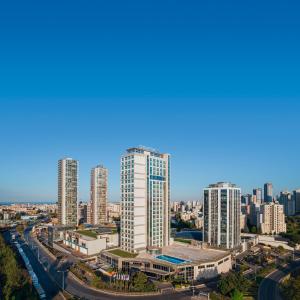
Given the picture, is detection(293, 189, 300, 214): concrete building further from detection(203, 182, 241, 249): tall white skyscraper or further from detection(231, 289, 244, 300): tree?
detection(231, 289, 244, 300): tree

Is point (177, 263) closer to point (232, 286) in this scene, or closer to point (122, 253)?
point (232, 286)

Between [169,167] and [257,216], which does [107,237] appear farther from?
[257,216]

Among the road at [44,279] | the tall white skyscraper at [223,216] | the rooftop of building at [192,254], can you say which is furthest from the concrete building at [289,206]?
the road at [44,279]

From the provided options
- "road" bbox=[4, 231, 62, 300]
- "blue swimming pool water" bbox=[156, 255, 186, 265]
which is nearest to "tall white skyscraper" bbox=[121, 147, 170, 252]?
"blue swimming pool water" bbox=[156, 255, 186, 265]

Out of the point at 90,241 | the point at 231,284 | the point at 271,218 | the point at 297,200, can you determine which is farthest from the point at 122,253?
the point at 297,200

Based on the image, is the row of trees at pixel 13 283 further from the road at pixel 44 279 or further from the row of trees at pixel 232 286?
the row of trees at pixel 232 286

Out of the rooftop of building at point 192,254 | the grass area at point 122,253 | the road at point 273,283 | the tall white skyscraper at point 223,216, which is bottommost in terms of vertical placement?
the road at point 273,283
